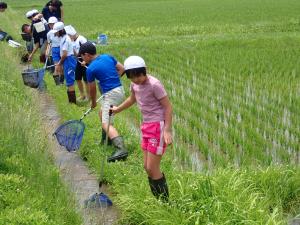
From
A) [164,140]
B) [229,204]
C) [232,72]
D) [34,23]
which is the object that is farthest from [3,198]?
[34,23]

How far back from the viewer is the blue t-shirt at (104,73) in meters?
5.91

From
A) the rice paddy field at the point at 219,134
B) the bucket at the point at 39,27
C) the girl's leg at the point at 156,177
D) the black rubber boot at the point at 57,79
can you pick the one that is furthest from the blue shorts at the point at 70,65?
the girl's leg at the point at 156,177

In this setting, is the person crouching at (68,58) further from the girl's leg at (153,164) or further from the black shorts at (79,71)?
the girl's leg at (153,164)

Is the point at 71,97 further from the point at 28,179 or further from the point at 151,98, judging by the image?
the point at 151,98

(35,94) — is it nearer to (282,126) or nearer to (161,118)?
(282,126)

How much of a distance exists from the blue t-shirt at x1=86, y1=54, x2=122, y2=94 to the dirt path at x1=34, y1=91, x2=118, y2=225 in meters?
1.02

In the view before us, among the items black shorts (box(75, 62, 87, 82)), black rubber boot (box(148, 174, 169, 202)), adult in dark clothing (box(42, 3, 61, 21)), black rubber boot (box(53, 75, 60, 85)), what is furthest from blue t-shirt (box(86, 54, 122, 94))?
adult in dark clothing (box(42, 3, 61, 21))

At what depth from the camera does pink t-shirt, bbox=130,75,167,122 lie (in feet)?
13.8

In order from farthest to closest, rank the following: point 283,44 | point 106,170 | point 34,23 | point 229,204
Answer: point 283,44 < point 34,23 < point 106,170 < point 229,204

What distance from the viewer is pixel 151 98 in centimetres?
427

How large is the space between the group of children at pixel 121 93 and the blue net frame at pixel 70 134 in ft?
1.02

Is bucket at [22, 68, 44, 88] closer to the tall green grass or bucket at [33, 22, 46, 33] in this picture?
the tall green grass

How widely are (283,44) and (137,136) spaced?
8542 millimetres

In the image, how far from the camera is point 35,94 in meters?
9.49
